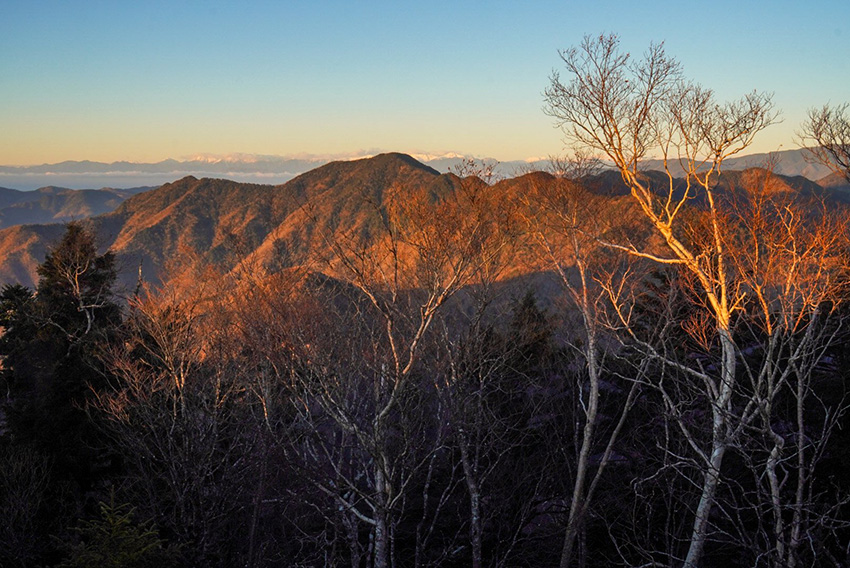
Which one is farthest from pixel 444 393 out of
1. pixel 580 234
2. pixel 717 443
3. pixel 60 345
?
pixel 60 345

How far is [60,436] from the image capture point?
18344 millimetres

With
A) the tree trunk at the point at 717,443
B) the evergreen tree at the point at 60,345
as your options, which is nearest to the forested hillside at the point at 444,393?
the evergreen tree at the point at 60,345

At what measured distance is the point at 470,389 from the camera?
1606 cm

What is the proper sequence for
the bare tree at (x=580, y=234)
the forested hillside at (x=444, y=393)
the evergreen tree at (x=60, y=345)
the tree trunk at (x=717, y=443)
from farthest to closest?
1. the evergreen tree at (x=60, y=345)
2. the bare tree at (x=580, y=234)
3. the forested hillside at (x=444, y=393)
4. the tree trunk at (x=717, y=443)

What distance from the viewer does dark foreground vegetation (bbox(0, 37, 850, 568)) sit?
9766 millimetres

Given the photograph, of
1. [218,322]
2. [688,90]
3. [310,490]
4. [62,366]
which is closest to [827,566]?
[688,90]

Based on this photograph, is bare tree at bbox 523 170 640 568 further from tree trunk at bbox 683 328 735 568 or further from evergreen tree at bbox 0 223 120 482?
evergreen tree at bbox 0 223 120 482

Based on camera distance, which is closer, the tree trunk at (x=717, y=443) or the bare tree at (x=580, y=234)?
the tree trunk at (x=717, y=443)

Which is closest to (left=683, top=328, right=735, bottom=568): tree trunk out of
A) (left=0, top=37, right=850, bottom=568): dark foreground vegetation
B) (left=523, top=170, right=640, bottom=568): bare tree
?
(left=0, top=37, right=850, bottom=568): dark foreground vegetation

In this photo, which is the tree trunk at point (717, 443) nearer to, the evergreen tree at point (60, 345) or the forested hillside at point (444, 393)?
the forested hillside at point (444, 393)

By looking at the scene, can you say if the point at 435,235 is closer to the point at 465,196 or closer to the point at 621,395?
the point at 465,196

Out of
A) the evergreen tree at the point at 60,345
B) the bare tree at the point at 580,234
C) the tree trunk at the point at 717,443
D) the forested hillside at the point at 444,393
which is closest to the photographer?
the tree trunk at the point at 717,443

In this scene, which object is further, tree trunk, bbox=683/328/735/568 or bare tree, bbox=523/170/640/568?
bare tree, bbox=523/170/640/568

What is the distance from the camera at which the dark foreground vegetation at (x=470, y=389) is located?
9766mm
